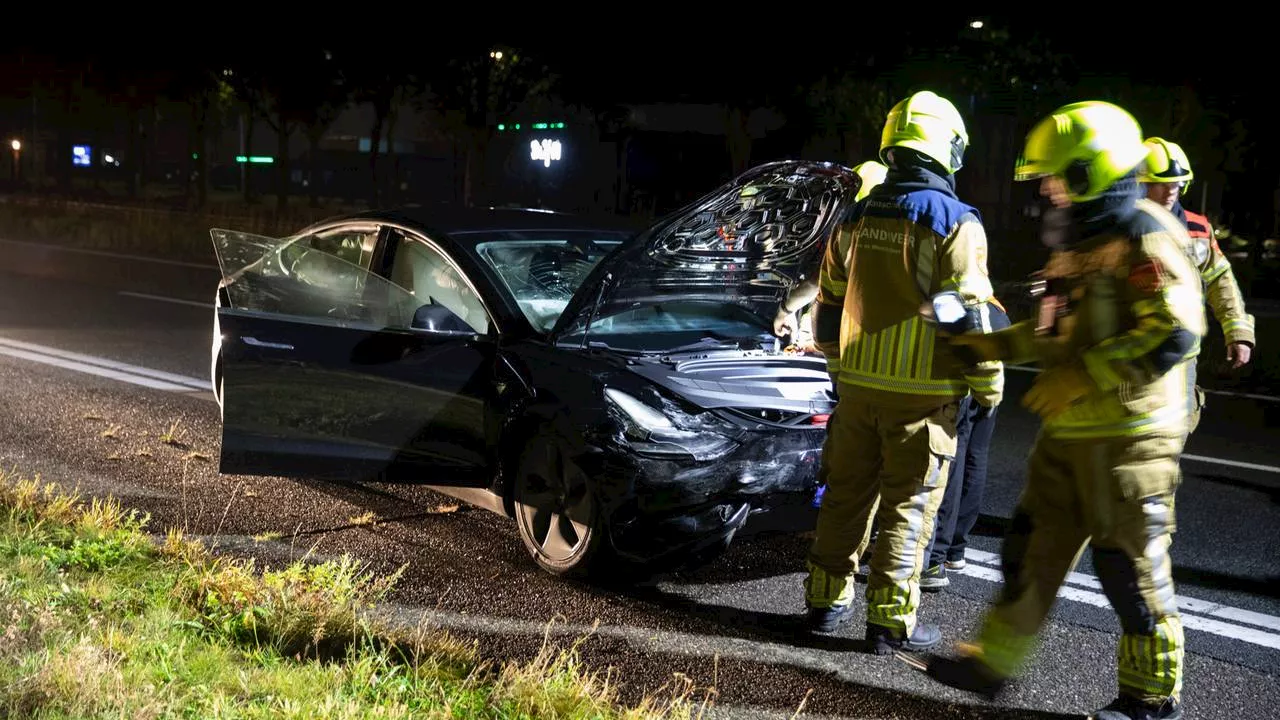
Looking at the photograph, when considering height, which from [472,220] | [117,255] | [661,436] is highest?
[472,220]

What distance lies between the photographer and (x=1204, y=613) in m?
4.95

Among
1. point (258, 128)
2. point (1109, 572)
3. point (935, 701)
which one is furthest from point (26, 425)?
point (258, 128)

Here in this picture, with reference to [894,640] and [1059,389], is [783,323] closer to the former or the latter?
[894,640]

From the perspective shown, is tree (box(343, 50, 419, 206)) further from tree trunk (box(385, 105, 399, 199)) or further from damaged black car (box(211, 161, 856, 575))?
damaged black car (box(211, 161, 856, 575))

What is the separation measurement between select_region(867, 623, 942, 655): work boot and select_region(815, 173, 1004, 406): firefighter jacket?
0.78 metres

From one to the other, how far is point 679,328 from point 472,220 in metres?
1.14

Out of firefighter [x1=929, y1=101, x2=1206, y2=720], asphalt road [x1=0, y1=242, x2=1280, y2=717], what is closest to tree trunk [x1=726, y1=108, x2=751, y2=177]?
asphalt road [x1=0, y1=242, x2=1280, y2=717]

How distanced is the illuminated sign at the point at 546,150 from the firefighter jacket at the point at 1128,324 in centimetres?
4359

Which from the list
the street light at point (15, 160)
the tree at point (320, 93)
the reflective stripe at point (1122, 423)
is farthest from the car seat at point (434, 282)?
the street light at point (15, 160)

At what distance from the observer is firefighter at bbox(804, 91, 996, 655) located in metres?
4.25

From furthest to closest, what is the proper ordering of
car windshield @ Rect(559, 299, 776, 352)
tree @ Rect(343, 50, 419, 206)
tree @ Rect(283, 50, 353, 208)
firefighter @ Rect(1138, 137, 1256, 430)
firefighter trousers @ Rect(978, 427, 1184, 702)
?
tree @ Rect(283, 50, 353, 208) < tree @ Rect(343, 50, 419, 206) < firefighter @ Rect(1138, 137, 1256, 430) < car windshield @ Rect(559, 299, 776, 352) < firefighter trousers @ Rect(978, 427, 1184, 702)

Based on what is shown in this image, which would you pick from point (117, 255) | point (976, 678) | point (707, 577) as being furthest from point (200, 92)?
point (976, 678)

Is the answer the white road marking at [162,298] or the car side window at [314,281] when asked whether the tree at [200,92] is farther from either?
the car side window at [314,281]

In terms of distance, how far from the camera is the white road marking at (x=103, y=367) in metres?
9.15
